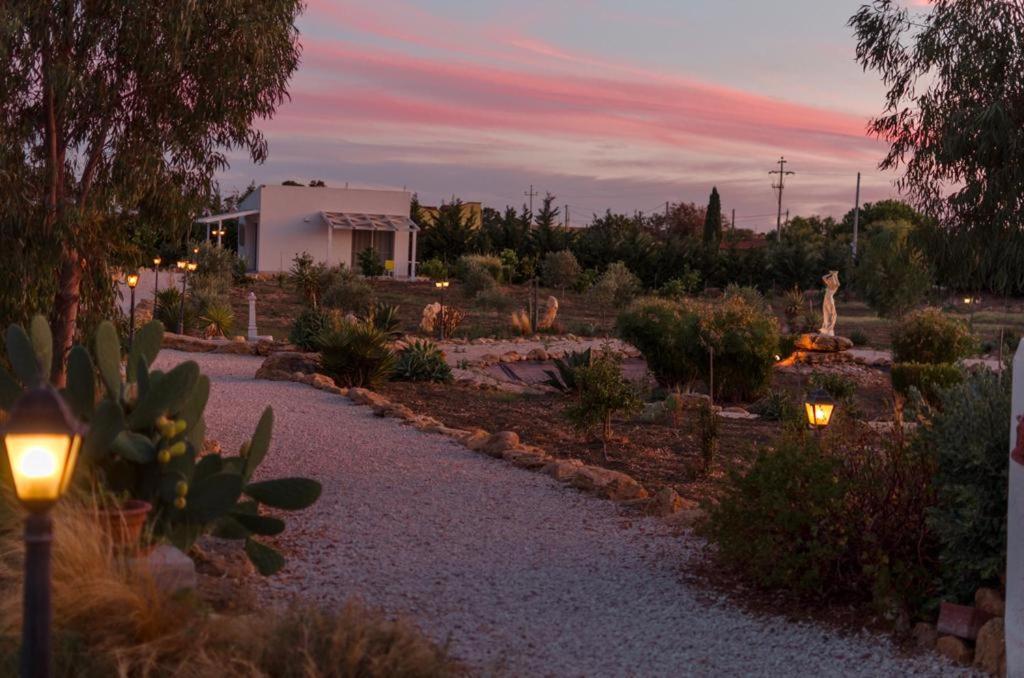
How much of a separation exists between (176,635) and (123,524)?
878 millimetres

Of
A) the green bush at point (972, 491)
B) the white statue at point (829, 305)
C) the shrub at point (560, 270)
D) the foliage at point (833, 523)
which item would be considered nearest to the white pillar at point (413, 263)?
the shrub at point (560, 270)

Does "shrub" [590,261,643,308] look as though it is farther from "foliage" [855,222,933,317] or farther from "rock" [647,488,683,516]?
"rock" [647,488,683,516]

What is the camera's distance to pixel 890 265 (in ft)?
121

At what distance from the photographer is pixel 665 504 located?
328 inches

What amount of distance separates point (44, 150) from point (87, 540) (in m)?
5.59

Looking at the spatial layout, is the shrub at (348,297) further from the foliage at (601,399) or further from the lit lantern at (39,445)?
the lit lantern at (39,445)

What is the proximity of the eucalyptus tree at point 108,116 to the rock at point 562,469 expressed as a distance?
4.02m

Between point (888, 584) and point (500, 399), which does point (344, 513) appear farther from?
point (500, 399)

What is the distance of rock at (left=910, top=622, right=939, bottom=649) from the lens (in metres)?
5.47

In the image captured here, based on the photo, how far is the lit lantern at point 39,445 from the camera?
3242 millimetres

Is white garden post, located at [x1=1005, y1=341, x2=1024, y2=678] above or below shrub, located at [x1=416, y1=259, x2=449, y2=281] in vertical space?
below

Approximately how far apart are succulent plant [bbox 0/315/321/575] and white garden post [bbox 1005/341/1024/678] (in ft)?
11.4

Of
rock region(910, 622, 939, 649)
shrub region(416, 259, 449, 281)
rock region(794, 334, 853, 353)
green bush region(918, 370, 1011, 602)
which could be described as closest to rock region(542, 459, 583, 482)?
green bush region(918, 370, 1011, 602)

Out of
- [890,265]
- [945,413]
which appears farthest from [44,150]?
[890,265]
